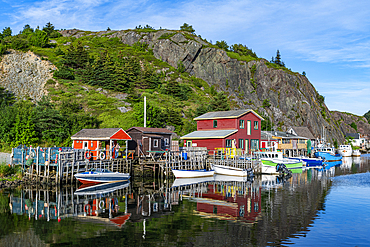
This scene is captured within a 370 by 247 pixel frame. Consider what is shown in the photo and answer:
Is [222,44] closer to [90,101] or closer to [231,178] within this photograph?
[90,101]

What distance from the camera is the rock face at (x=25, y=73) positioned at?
8869cm

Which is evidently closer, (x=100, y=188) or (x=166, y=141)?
(x=100, y=188)

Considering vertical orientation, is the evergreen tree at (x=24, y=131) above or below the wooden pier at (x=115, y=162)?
above

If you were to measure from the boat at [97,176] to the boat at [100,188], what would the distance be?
1.72 ft

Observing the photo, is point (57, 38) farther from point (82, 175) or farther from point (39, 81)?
point (82, 175)

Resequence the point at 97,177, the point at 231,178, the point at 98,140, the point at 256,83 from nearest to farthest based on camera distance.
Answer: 1. the point at 97,177
2. the point at 98,140
3. the point at 231,178
4. the point at 256,83

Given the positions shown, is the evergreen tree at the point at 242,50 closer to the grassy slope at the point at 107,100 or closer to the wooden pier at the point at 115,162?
the grassy slope at the point at 107,100

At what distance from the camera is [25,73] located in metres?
96.9

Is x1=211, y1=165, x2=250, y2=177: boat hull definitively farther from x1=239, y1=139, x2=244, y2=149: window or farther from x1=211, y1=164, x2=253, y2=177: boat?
x1=239, y1=139, x2=244, y2=149: window

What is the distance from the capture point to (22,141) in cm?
5206

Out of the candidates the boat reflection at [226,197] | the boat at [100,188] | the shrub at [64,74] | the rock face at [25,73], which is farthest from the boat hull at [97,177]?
the shrub at [64,74]

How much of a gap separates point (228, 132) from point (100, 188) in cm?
2911

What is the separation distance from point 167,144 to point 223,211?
27313 millimetres

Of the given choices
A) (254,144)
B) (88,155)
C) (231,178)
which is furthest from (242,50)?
(88,155)
